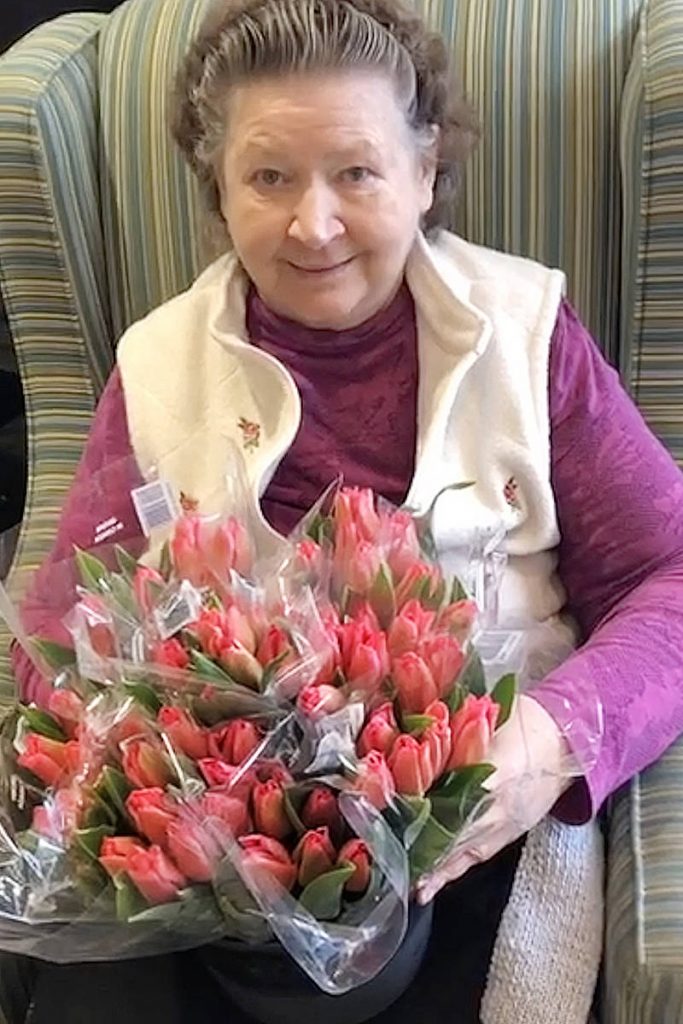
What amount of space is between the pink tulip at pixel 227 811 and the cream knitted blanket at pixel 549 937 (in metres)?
0.29

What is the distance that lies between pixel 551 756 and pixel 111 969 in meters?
0.38

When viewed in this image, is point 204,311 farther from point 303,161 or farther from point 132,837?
point 132,837

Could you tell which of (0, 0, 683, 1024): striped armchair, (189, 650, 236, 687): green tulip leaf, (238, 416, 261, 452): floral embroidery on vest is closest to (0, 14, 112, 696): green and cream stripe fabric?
(0, 0, 683, 1024): striped armchair

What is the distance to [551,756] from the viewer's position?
114 centimetres

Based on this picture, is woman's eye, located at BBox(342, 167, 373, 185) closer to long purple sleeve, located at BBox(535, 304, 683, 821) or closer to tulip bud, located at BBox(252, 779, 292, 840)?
long purple sleeve, located at BBox(535, 304, 683, 821)

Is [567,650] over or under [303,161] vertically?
under

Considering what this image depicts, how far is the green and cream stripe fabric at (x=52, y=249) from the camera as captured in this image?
1577 mm

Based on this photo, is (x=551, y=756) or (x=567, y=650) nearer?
(x=551, y=756)

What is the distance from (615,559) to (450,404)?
20cm

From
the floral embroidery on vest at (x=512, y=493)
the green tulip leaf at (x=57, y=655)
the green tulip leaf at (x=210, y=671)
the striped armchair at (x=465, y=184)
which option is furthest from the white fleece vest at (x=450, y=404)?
the green tulip leaf at (x=210, y=671)

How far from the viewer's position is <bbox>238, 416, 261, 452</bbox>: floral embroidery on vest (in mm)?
1419

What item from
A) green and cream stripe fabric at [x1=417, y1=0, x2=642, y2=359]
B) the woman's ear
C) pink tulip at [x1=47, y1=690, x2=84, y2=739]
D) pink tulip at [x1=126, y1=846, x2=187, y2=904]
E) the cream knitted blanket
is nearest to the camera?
pink tulip at [x1=126, y1=846, x2=187, y2=904]

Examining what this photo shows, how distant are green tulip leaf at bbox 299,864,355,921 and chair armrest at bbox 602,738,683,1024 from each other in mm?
251

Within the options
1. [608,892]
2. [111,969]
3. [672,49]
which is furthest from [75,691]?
[672,49]
